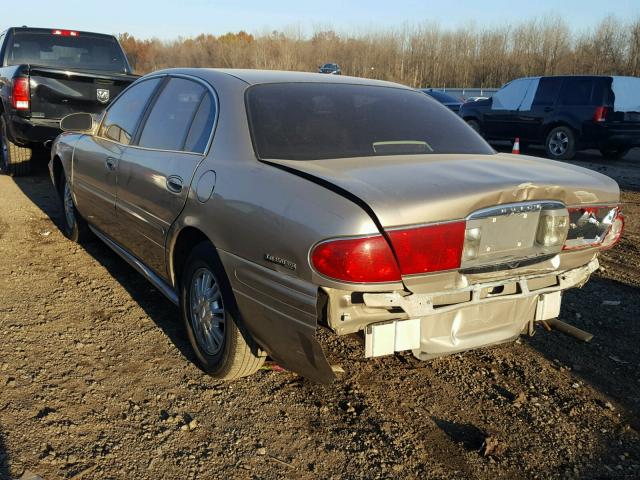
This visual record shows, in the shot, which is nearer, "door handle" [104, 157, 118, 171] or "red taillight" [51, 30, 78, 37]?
"door handle" [104, 157, 118, 171]

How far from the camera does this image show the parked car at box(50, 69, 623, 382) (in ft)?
7.60

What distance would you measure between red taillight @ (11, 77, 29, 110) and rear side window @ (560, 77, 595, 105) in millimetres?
10335

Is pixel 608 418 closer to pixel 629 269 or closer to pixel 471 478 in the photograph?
pixel 471 478

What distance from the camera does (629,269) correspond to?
5082 mm

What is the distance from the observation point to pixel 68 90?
7684mm

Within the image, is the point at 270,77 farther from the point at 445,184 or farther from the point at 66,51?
the point at 66,51

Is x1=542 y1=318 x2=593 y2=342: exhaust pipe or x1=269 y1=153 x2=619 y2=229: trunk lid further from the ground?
x1=269 y1=153 x2=619 y2=229: trunk lid

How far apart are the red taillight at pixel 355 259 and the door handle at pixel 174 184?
3.94 feet

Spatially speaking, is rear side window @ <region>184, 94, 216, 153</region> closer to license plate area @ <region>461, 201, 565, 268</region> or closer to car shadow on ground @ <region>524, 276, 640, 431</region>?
license plate area @ <region>461, 201, 565, 268</region>

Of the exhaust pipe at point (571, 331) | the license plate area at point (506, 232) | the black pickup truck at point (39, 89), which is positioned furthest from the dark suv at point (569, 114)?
the license plate area at point (506, 232)

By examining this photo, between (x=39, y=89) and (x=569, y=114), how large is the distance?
10.1 metres

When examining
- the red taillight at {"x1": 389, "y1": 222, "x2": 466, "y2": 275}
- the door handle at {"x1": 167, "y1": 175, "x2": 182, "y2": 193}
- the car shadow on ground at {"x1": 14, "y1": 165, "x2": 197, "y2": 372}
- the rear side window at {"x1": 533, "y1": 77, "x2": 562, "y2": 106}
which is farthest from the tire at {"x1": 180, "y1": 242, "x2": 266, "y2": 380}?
the rear side window at {"x1": 533, "y1": 77, "x2": 562, "y2": 106}

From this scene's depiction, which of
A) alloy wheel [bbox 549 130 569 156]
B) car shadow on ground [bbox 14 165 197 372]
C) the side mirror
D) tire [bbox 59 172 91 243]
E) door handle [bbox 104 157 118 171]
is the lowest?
alloy wheel [bbox 549 130 569 156]

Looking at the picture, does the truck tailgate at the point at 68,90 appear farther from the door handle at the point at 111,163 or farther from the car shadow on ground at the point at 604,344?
the car shadow on ground at the point at 604,344
